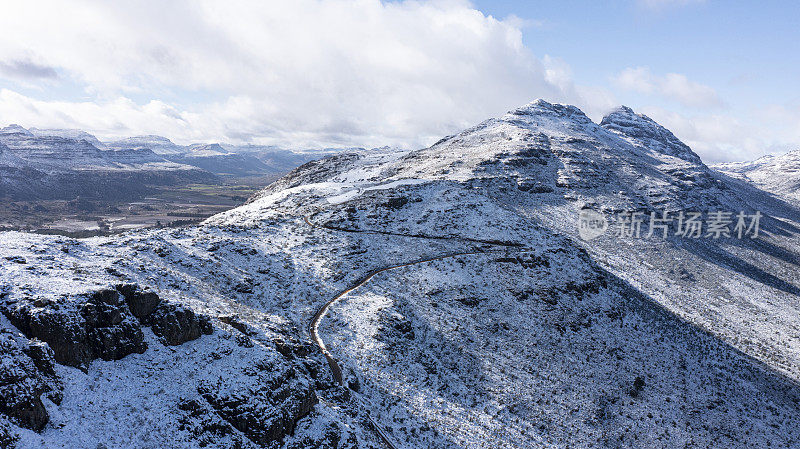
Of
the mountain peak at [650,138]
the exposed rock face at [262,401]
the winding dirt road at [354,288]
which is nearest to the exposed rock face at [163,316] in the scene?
the exposed rock face at [262,401]

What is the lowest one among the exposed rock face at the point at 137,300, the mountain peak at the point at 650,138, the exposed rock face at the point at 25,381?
the exposed rock face at the point at 25,381

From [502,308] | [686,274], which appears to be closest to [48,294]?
[502,308]

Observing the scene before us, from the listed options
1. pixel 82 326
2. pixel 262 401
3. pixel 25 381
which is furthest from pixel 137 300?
pixel 262 401

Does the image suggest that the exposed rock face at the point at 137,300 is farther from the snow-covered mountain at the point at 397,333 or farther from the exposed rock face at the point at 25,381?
the exposed rock face at the point at 25,381

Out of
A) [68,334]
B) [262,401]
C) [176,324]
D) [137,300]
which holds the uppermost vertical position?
[137,300]

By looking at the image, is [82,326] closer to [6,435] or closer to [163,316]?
[163,316]

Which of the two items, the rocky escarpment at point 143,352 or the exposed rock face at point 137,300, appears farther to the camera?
the exposed rock face at point 137,300

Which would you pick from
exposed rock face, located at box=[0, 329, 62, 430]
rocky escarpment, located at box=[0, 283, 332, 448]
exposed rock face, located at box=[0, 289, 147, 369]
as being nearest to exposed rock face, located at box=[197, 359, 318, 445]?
rocky escarpment, located at box=[0, 283, 332, 448]
